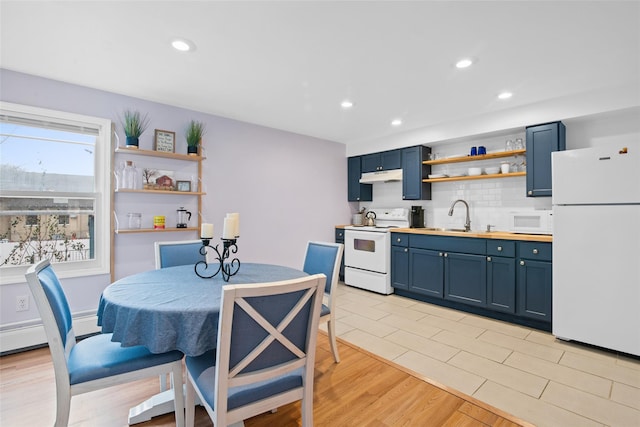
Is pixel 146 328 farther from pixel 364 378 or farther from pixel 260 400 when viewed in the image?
pixel 364 378

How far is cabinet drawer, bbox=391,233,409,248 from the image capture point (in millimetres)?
4199

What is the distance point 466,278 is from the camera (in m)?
3.61

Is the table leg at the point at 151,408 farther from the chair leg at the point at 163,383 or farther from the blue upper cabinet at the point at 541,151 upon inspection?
the blue upper cabinet at the point at 541,151

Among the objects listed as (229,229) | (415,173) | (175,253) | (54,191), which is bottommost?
(175,253)

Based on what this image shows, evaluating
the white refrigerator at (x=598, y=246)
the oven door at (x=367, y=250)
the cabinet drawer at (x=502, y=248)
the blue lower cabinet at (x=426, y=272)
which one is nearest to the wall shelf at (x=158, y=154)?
the oven door at (x=367, y=250)

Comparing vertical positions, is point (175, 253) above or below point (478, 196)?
below

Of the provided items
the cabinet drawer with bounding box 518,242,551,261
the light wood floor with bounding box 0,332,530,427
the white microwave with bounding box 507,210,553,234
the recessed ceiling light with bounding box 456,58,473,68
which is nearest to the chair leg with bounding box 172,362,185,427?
the light wood floor with bounding box 0,332,530,427

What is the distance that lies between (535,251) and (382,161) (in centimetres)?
246

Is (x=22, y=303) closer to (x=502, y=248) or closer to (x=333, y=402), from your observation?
(x=333, y=402)

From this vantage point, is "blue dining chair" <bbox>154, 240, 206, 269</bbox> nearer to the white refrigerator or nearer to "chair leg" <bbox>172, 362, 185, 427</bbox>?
"chair leg" <bbox>172, 362, 185, 427</bbox>

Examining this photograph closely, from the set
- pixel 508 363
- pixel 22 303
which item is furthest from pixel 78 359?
pixel 508 363

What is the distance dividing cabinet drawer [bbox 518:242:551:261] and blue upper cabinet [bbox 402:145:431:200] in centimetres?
148

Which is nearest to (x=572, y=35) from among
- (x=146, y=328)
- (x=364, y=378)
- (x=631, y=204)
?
(x=631, y=204)

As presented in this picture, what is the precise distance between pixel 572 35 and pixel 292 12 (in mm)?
1875
